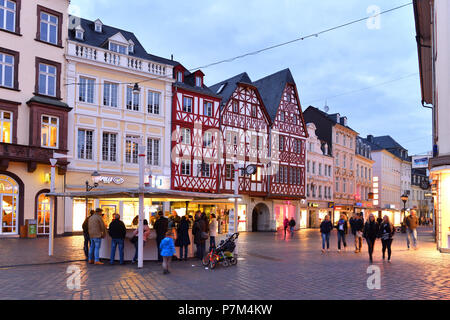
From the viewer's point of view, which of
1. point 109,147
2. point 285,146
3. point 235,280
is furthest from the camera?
point 285,146

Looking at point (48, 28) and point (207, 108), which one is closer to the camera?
point (48, 28)

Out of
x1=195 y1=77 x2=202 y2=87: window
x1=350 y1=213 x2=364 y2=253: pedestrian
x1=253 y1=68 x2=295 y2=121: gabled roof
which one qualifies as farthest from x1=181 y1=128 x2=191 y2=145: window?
x1=350 y1=213 x2=364 y2=253: pedestrian

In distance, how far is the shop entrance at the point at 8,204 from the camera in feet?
78.3

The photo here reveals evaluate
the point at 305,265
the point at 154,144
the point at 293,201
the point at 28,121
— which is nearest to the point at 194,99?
the point at 154,144

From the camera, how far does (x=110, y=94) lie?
28.9m

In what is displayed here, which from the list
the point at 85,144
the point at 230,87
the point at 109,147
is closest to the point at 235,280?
the point at 85,144

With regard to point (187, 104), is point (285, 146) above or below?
below

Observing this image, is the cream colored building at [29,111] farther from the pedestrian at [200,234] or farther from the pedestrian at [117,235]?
the pedestrian at [200,234]

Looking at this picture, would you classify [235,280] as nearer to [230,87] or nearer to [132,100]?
[132,100]

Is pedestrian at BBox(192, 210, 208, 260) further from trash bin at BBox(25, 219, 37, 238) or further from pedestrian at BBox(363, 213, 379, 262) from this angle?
trash bin at BBox(25, 219, 37, 238)

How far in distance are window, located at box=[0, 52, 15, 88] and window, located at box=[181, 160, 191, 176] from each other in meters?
13.2

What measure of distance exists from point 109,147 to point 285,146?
18958 millimetres

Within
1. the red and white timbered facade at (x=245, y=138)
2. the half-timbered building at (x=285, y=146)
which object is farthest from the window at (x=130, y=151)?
the half-timbered building at (x=285, y=146)
